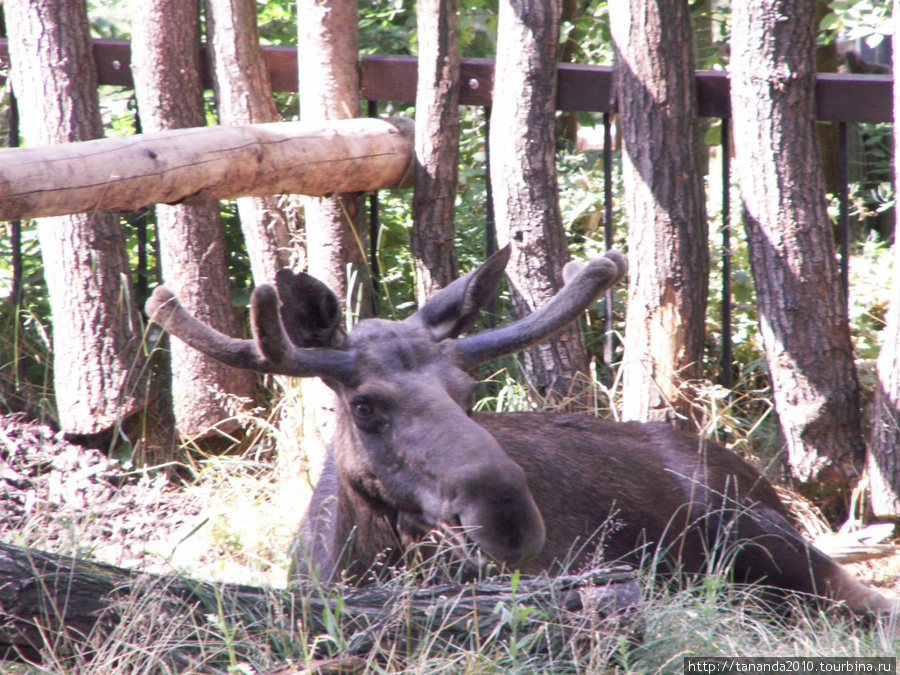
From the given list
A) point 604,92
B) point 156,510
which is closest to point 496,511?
point 156,510

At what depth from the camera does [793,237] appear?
454 cm

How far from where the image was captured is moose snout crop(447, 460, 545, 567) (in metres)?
2.79

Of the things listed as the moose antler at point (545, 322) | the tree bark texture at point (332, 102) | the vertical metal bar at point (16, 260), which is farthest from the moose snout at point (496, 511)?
the vertical metal bar at point (16, 260)

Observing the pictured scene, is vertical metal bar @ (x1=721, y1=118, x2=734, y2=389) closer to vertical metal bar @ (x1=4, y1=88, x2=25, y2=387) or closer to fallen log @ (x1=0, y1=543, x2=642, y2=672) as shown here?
fallen log @ (x1=0, y1=543, x2=642, y2=672)

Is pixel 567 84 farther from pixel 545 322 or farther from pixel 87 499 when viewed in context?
pixel 87 499

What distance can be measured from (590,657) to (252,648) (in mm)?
943

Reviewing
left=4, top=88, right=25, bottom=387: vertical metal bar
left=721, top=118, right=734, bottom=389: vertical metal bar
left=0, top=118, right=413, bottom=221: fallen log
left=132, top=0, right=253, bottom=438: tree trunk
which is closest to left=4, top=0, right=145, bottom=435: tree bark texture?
left=132, top=0, right=253, bottom=438: tree trunk

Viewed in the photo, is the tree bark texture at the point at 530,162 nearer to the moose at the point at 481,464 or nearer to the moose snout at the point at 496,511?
the moose at the point at 481,464

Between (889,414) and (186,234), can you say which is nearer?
(889,414)

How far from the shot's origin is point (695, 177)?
4.78 metres

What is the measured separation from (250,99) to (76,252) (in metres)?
1.28

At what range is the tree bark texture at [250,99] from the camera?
16.9 feet

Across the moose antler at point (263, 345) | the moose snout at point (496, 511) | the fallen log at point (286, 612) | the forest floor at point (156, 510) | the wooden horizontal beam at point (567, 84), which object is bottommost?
the forest floor at point (156, 510)

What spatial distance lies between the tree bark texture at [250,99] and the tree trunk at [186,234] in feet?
0.51
